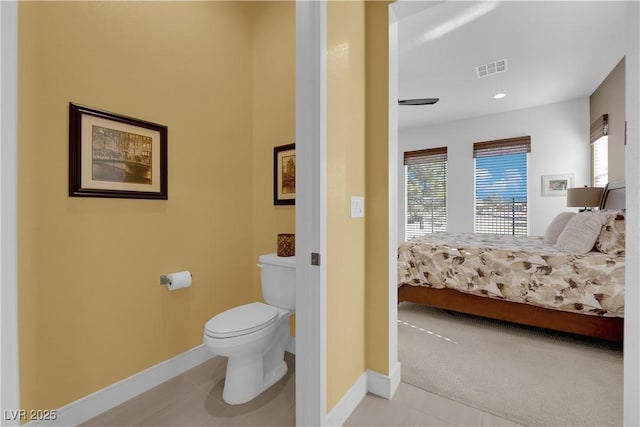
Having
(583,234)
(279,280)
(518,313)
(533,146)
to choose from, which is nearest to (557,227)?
(583,234)

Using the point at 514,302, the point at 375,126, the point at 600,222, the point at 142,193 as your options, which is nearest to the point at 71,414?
the point at 142,193

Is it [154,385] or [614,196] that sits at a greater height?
[614,196]

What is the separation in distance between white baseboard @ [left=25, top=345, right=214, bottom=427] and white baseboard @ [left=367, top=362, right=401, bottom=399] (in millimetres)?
1205

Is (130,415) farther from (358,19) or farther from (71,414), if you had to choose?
(358,19)

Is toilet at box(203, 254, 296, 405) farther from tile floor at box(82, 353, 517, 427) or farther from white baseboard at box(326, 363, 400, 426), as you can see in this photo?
white baseboard at box(326, 363, 400, 426)

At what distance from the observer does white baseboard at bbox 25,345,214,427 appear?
1427mm

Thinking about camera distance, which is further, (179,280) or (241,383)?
(179,280)

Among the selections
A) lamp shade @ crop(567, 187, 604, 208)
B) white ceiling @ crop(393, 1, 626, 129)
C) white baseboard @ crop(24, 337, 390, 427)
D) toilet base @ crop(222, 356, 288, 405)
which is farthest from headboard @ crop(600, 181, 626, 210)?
toilet base @ crop(222, 356, 288, 405)

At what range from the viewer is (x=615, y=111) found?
3279mm

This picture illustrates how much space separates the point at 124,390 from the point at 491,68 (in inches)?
176

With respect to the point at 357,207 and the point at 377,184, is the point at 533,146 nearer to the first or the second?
the point at 377,184

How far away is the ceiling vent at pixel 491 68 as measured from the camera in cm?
317

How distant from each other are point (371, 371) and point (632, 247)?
53.1 inches

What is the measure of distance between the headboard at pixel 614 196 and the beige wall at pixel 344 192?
3397mm
